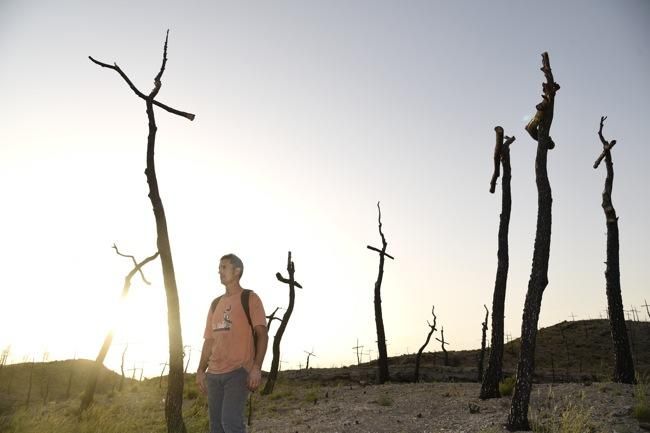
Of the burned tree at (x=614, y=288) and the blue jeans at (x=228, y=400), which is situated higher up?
the burned tree at (x=614, y=288)

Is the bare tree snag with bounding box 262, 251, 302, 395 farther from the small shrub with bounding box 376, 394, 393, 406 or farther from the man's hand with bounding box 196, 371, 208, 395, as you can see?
the man's hand with bounding box 196, 371, 208, 395

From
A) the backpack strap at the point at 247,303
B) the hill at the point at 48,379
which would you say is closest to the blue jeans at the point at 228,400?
the backpack strap at the point at 247,303

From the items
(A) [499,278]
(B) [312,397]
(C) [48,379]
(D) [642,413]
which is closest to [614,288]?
(A) [499,278]

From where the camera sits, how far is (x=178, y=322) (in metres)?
9.67

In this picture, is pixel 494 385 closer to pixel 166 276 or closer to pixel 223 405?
pixel 166 276

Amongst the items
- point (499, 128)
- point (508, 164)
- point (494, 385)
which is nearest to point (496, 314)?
point (494, 385)

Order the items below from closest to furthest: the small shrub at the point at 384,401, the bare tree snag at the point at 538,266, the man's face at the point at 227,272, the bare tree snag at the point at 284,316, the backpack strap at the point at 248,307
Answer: the backpack strap at the point at 248,307, the man's face at the point at 227,272, the bare tree snag at the point at 538,266, the small shrub at the point at 384,401, the bare tree snag at the point at 284,316

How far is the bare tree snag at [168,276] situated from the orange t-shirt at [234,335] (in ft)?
16.4

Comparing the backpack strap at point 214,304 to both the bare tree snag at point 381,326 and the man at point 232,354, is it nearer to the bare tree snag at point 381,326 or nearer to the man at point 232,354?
the man at point 232,354

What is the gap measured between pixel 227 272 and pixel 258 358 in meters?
0.98

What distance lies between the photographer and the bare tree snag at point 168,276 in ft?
30.1

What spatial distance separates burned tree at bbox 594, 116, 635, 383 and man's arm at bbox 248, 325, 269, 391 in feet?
40.7

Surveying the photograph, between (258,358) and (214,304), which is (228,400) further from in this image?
(214,304)

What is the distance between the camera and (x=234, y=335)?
15.7 feet
